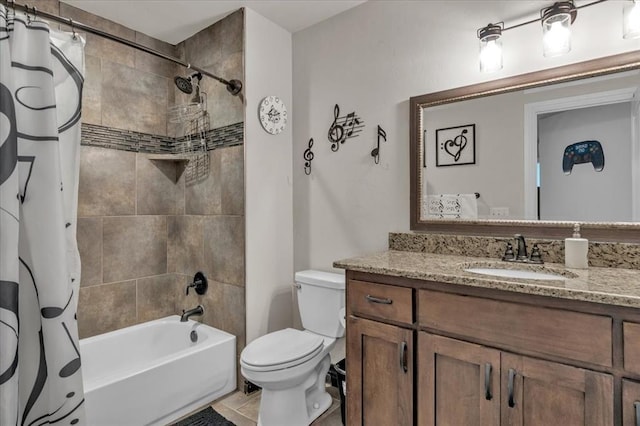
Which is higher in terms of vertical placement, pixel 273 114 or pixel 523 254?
pixel 273 114

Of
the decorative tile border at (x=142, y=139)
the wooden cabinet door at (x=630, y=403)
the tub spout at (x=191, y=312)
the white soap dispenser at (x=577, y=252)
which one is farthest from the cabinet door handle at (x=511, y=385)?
the tub spout at (x=191, y=312)

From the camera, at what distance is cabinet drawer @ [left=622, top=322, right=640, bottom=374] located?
3.10ft

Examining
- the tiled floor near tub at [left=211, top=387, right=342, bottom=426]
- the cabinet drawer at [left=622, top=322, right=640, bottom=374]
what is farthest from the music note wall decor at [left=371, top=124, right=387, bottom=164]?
the tiled floor near tub at [left=211, top=387, right=342, bottom=426]

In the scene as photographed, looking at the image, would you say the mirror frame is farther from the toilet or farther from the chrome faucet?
the toilet

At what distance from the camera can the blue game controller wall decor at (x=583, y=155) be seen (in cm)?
146

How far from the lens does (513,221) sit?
1.64m

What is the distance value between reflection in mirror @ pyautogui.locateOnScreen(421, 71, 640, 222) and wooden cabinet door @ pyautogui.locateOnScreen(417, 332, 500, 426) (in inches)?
29.0

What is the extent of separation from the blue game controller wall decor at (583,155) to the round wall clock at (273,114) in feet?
5.49

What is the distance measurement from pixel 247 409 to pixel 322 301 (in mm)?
786

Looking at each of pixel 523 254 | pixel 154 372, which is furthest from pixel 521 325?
pixel 154 372

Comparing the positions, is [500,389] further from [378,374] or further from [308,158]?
[308,158]

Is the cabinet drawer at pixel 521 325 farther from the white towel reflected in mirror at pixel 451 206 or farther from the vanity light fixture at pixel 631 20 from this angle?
the vanity light fixture at pixel 631 20

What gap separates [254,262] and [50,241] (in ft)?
4.25

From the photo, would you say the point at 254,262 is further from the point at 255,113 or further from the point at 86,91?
the point at 86,91
